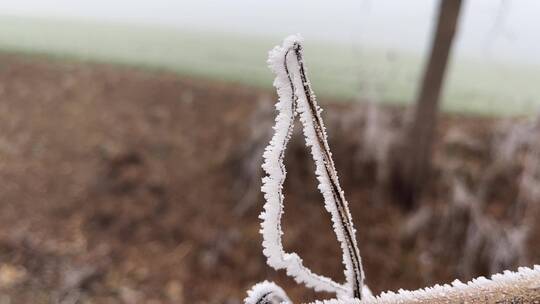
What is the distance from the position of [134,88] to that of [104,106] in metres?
0.32

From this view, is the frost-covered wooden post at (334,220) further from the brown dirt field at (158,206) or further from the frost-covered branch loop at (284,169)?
the brown dirt field at (158,206)

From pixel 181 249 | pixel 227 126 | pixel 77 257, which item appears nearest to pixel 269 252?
pixel 181 249

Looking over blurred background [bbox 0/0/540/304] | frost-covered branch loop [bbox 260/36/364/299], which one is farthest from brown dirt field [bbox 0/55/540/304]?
frost-covered branch loop [bbox 260/36/364/299]

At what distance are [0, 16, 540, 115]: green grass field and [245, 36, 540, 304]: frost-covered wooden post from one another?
3.38 meters

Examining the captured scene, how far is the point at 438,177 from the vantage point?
9.66 ft

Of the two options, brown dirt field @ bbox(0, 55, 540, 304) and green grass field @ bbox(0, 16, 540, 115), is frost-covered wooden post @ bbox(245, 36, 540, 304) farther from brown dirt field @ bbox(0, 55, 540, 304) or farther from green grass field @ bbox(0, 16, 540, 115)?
green grass field @ bbox(0, 16, 540, 115)

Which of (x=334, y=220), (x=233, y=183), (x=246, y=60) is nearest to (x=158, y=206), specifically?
(x=233, y=183)

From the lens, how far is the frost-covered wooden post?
292 mm

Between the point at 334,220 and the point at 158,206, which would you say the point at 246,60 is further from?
the point at 334,220

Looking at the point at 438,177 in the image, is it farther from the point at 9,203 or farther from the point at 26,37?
the point at 26,37

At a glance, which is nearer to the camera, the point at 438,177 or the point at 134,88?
the point at 438,177

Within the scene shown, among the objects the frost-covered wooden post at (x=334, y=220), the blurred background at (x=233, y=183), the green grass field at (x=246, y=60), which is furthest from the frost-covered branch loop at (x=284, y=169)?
the green grass field at (x=246, y=60)

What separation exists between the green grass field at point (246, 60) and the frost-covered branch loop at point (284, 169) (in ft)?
11.1

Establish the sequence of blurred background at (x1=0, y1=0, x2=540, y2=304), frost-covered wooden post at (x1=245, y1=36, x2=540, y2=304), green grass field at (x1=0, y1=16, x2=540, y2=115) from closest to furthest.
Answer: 1. frost-covered wooden post at (x1=245, y1=36, x2=540, y2=304)
2. blurred background at (x1=0, y1=0, x2=540, y2=304)
3. green grass field at (x1=0, y1=16, x2=540, y2=115)
